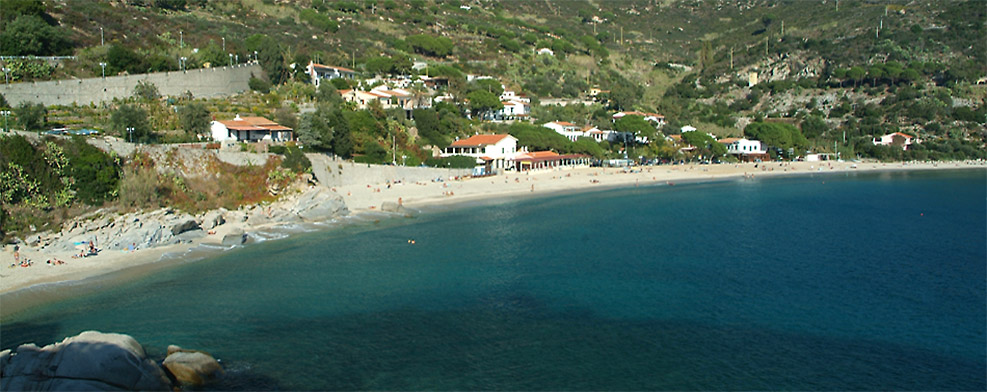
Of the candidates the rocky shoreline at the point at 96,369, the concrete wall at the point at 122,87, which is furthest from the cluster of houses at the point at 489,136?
the rocky shoreline at the point at 96,369

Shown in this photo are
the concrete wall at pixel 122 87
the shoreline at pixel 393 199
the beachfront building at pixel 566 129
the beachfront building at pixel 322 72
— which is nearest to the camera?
the shoreline at pixel 393 199

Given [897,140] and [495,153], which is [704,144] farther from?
[495,153]

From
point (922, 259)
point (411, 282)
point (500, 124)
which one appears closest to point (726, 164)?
point (500, 124)

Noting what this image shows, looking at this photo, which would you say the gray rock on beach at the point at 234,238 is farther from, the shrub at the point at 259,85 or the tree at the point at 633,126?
the tree at the point at 633,126

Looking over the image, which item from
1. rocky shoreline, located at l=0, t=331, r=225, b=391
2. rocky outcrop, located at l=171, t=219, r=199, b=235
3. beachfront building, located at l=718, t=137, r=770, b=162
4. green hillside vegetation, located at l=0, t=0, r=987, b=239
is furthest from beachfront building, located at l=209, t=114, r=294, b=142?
beachfront building, located at l=718, t=137, r=770, b=162

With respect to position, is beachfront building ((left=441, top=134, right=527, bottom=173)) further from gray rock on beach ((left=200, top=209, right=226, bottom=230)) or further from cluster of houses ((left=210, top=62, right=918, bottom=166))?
gray rock on beach ((left=200, top=209, right=226, bottom=230))
